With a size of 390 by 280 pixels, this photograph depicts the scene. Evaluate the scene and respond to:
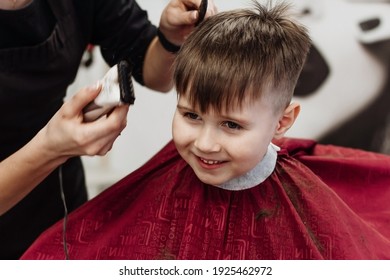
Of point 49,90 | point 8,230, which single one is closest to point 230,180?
point 49,90

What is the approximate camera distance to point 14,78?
1.11 metres

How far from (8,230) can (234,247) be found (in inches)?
25.4

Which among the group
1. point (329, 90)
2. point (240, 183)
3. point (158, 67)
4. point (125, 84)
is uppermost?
point (125, 84)

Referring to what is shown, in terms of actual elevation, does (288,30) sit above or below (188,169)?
above

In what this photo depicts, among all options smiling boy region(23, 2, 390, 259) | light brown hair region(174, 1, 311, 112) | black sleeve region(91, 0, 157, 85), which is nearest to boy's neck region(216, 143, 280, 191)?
smiling boy region(23, 2, 390, 259)

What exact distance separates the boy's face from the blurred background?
2.92 feet

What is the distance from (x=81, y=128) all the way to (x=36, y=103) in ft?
1.08

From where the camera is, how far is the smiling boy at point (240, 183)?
0.97m

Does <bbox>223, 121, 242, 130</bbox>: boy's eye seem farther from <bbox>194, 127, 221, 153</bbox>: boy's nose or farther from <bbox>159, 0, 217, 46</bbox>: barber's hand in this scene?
<bbox>159, 0, 217, 46</bbox>: barber's hand

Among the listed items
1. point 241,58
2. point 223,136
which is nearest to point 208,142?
point 223,136

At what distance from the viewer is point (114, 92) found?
0.91m

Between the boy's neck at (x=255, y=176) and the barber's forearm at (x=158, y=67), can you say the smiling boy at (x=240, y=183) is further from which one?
the barber's forearm at (x=158, y=67)

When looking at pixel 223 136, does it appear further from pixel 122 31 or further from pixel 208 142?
pixel 122 31

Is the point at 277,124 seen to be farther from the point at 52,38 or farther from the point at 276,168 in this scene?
the point at 52,38
